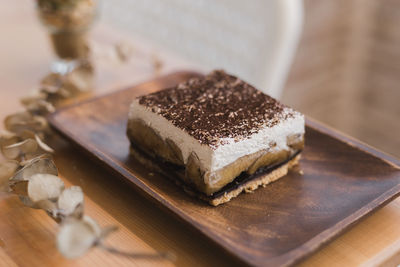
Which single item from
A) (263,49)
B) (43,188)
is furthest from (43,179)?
(263,49)

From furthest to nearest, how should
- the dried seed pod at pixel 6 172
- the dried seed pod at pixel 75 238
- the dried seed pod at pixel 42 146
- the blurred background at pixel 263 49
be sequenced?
the blurred background at pixel 263 49
the dried seed pod at pixel 42 146
the dried seed pod at pixel 6 172
the dried seed pod at pixel 75 238

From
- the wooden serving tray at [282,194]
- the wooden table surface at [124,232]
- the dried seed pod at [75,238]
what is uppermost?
the dried seed pod at [75,238]

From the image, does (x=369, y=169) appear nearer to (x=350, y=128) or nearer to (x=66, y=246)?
(x=66, y=246)

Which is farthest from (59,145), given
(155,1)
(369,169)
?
(155,1)

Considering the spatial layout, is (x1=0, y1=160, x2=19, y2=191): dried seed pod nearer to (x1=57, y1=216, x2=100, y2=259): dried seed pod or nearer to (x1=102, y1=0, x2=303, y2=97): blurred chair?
(x1=57, y1=216, x2=100, y2=259): dried seed pod

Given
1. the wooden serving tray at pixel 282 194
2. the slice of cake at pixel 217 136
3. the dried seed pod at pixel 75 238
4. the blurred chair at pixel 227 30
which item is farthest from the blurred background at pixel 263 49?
the dried seed pod at pixel 75 238

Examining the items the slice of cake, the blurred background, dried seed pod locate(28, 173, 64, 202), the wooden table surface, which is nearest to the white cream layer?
the slice of cake

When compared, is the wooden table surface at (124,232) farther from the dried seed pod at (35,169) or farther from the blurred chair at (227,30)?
the blurred chair at (227,30)
